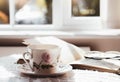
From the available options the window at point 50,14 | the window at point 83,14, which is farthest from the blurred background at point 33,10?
the window at point 83,14

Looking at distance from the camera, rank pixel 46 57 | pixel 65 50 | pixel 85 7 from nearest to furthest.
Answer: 1. pixel 46 57
2. pixel 65 50
3. pixel 85 7

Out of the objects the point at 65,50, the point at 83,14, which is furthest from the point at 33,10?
the point at 65,50

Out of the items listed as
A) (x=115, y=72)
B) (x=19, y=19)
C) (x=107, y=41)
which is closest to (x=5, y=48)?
(x=19, y=19)

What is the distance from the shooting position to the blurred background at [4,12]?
89.2 inches

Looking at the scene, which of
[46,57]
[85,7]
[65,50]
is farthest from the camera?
[85,7]

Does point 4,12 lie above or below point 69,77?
above

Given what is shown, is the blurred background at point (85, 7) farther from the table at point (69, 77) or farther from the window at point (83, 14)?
the table at point (69, 77)

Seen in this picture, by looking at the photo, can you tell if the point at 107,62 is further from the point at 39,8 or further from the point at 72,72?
the point at 39,8

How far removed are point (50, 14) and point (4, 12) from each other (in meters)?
0.37

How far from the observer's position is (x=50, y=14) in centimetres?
227

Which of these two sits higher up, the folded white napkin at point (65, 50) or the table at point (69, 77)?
the folded white napkin at point (65, 50)

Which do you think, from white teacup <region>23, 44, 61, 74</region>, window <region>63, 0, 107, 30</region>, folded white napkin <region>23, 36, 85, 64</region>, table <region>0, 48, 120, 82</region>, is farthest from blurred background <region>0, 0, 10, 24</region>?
white teacup <region>23, 44, 61, 74</region>

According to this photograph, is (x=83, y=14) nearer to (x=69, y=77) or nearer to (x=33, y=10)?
(x=33, y=10)

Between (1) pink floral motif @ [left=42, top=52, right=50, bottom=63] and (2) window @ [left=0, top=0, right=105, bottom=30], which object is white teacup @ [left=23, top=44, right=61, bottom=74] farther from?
(2) window @ [left=0, top=0, right=105, bottom=30]
